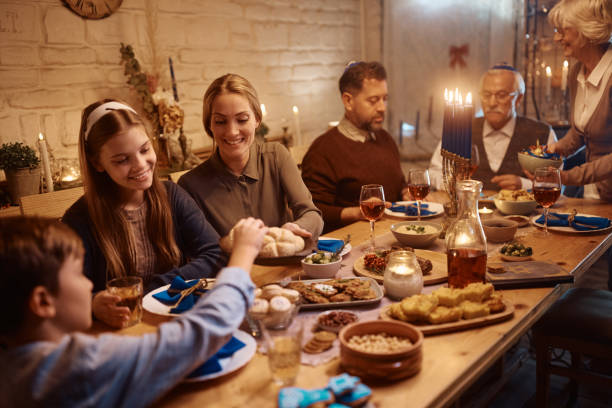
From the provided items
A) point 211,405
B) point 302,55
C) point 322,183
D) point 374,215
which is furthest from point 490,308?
point 302,55

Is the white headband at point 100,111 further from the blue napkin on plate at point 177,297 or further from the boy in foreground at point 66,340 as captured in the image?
the boy in foreground at point 66,340

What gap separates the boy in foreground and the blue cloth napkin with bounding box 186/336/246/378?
6 centimetres

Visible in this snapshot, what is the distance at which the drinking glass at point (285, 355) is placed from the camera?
3.13 feet

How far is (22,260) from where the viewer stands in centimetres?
84

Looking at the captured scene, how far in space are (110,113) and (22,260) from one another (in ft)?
2.86

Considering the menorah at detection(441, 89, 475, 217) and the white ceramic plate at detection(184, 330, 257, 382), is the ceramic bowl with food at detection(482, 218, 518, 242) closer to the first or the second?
the menorah at detection(441, 89, 475, 217)

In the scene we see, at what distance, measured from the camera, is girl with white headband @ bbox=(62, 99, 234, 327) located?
1.60 metres

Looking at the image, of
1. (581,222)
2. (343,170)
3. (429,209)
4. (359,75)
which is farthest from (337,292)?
(359,75)

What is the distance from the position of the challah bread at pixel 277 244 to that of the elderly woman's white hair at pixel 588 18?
6.75ft

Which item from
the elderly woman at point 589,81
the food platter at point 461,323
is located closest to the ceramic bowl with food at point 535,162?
the elderly woman at point 589,81

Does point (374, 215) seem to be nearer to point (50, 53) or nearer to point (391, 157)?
point (391, 157)

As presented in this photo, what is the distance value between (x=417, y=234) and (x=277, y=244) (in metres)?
0.59

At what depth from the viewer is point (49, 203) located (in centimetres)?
207

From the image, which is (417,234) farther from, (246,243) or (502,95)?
(502,95)
